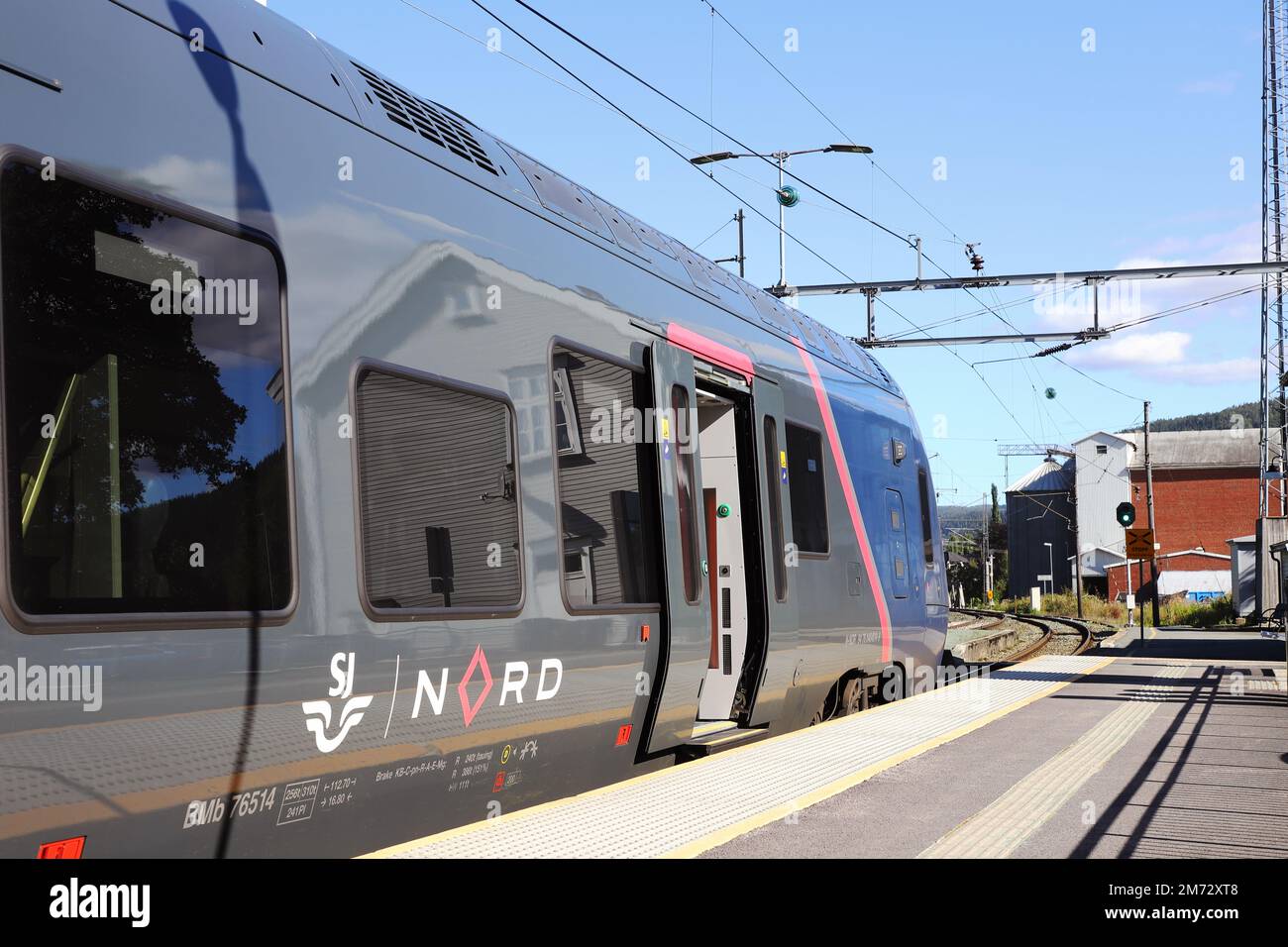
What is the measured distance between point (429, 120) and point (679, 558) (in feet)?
10.4

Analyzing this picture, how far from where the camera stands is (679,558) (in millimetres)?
8312

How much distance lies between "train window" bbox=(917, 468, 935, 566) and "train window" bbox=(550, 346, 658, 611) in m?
7.81

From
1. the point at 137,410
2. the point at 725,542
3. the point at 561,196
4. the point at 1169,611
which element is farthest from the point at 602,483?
the point at 1169,611

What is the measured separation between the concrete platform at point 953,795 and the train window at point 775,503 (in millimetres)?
1191

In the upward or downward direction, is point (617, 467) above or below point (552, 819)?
above

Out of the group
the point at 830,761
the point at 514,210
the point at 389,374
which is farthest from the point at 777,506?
the point at 389,374

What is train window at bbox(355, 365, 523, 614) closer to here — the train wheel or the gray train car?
the gray train car

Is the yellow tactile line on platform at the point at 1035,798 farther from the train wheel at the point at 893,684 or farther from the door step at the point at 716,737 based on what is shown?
the train wheel at the point at 893,684

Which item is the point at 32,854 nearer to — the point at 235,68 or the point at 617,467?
the point at 235,68

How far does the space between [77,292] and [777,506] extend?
686 centimetres

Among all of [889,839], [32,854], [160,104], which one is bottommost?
[889,839]

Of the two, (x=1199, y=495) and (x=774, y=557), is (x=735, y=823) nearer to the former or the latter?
(x=774, y=557)

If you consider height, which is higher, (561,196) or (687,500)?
(561,196)
